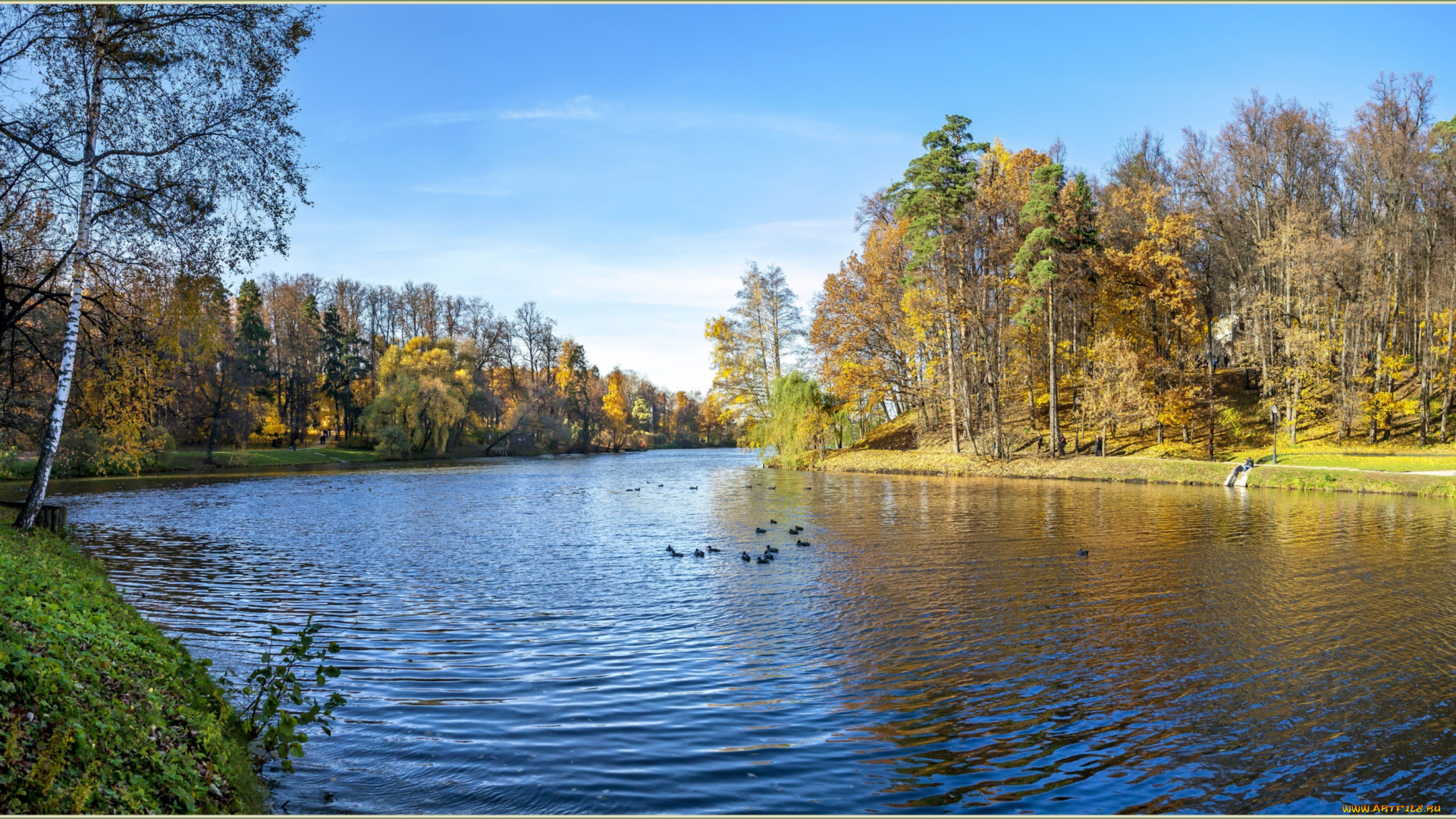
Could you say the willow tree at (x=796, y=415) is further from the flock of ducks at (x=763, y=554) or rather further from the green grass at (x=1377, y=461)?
the flock of ducks at (x=763, y=554)

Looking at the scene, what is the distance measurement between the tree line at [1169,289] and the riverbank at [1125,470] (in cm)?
198

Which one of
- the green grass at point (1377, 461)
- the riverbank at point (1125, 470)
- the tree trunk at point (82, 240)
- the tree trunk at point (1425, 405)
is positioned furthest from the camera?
the tree trunk at point (1425, 405)

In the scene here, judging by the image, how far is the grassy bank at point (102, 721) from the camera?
3.90 m

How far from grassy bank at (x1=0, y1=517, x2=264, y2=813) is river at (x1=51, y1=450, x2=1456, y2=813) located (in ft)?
2.57

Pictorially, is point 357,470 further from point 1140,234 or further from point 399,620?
point 1140,234

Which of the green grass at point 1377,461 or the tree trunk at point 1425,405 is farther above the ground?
the tree trunk at point 1425,405

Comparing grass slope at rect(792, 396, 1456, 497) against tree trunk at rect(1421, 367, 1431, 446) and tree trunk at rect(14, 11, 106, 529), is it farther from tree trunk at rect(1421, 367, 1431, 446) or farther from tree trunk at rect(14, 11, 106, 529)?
tree trunk at rect(14, 11, 106, 529)

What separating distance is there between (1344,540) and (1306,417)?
88.0 ft

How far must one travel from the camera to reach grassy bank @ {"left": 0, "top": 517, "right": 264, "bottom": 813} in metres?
3.90

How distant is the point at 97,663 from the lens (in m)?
5.46

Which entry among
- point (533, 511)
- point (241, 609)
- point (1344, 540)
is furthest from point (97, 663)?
point (1344, 540)

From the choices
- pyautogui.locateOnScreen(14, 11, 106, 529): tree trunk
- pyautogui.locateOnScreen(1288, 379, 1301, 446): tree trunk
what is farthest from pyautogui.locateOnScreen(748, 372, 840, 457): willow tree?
pyautogui.locateOnScreen(14, 11, 106, 529): tree trunk

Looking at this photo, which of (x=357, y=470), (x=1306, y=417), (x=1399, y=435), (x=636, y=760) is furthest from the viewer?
(x=357, y=470)

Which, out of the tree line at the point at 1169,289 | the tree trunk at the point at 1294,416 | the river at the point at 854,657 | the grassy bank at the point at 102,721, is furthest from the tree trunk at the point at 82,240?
the tree trunk at the point at 1294,416
